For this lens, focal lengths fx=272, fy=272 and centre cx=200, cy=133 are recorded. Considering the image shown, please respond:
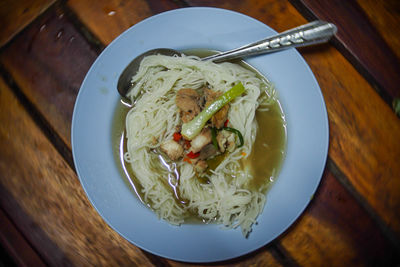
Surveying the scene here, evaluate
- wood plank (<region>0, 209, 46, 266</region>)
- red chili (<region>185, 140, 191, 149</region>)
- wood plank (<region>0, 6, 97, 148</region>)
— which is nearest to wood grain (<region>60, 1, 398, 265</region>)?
wood plank (<region>0, 6, 97, 148</region>)

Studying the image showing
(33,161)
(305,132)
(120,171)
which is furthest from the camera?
(33,161)

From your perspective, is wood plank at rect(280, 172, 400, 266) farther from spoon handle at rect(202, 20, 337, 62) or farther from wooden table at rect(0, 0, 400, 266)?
spoon handle at rect(202, 20, 337, 62)

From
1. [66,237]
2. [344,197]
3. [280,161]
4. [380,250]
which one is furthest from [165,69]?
[380,250]

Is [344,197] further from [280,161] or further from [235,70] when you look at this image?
[235,70]

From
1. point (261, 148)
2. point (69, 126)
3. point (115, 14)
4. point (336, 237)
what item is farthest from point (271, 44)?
point (69, 126)

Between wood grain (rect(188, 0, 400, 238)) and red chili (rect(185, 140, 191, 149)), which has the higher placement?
red chili (rect(185, 140, 191, 149))

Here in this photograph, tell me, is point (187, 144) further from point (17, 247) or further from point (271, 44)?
point (17, 247)

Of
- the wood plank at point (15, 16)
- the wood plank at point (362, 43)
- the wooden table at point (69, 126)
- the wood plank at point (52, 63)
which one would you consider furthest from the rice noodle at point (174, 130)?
the wood plank at point (15, 16)
